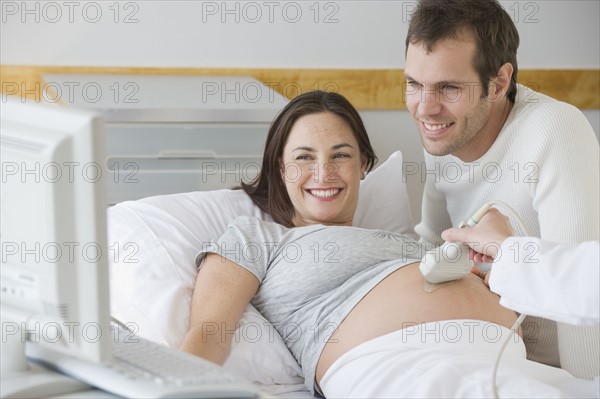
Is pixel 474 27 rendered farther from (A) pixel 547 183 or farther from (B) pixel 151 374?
(B) pixel 151 374

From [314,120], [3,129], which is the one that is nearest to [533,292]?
[3,129]

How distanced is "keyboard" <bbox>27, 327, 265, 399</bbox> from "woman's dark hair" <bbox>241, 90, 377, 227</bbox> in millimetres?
1003

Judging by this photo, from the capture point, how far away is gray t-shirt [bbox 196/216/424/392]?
1.77 metres

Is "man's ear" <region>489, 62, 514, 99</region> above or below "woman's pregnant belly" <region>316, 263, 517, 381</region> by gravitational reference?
above

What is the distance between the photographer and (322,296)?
1.82 metres

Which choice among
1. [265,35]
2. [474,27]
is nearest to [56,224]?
[474,27]

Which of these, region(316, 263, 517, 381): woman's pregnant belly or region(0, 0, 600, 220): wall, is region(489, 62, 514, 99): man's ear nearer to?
region(316, 263, 517, 381): woman's pregnant belly

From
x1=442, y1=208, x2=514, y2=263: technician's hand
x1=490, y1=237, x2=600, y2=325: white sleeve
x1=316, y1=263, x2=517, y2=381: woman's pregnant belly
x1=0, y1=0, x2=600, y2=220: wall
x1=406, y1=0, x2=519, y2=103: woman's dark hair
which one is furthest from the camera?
x1=0, y1=0, x2=600, y2=220: wall

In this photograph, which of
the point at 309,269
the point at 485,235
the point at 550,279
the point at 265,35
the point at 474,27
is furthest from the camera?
the point at 265,35

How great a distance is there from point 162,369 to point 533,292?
571mm

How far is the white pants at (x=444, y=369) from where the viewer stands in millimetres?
1423

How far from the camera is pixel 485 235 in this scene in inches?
61.4

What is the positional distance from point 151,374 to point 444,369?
0.60 m

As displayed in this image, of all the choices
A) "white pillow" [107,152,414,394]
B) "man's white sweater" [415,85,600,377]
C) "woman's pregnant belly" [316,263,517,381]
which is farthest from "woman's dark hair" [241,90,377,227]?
"woman's pregnant belly" [316,263,517,381]
